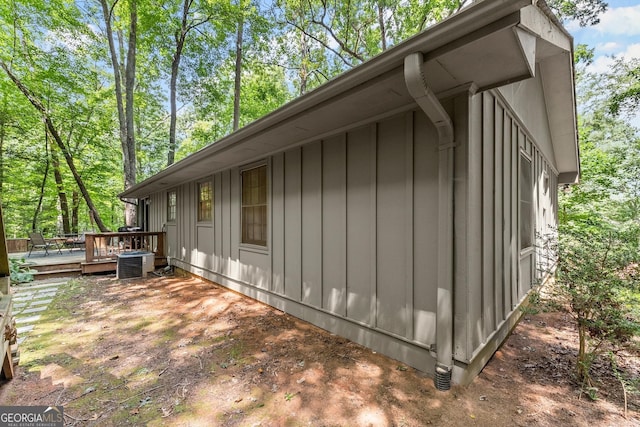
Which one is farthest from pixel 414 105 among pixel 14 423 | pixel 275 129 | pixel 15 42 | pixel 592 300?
pixel 15 42

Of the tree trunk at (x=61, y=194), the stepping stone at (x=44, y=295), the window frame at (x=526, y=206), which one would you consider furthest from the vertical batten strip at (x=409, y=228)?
the tree trunk at (x=61, y=194)

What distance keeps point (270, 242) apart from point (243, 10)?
11.5 m

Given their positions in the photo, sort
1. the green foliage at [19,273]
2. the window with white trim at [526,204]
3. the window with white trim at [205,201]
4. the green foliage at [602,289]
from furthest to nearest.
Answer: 1. the window with white trim at [205,201]
2. the green foliage at [19,273]
3. the window with white trim at [526,204]
4. the green foliage at [602,289]

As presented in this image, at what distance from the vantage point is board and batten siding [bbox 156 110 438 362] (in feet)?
8.40

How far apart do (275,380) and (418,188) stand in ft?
7.21

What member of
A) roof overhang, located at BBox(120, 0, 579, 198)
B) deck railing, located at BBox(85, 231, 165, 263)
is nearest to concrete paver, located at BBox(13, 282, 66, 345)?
deck railing, located at BBox(85, 231, 165, 263)

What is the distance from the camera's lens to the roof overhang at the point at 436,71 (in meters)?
1.56

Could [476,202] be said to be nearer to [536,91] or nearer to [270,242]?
[270,242]

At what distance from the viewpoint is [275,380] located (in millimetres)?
2441

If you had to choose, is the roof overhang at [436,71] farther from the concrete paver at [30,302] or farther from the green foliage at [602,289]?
the concrete paver at [30,302]

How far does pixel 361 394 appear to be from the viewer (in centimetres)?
224

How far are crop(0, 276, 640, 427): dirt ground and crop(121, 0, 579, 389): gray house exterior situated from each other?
0.83ft

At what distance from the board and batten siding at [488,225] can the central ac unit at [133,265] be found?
24.4 ft

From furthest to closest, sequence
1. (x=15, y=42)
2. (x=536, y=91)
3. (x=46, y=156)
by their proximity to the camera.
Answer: (x=46, y=156)
(x=15, y=42)
(x=536, y=91)
